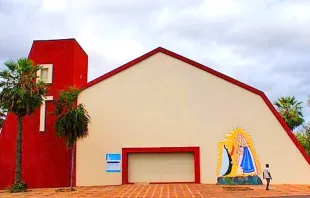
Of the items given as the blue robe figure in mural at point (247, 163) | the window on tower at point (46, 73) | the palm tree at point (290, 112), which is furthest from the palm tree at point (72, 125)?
the palm tree at point (290, 112)

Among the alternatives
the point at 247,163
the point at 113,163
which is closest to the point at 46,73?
the point at 113,163

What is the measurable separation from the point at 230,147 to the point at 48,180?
12.8m

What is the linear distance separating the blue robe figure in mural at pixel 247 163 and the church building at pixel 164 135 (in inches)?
2.6

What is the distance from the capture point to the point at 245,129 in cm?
2744

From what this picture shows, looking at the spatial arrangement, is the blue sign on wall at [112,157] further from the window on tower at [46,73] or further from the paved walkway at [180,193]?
the window on tower at [46,73]

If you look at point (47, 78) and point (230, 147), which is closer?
point (230, 147)

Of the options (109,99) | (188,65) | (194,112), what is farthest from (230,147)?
(109,99)

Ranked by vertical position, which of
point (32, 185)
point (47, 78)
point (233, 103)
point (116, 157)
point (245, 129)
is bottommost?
point (32, 185)

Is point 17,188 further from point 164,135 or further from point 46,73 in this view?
point 164,135

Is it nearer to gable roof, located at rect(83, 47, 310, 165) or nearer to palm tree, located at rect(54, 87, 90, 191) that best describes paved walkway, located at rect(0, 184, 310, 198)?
palm tree, located at rect(54, 87, 90, 191)

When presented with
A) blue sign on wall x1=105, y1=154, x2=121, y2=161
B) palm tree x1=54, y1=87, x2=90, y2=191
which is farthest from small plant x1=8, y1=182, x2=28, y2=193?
blue sign on wall x1=105, y1=154, x2=121, y2=161

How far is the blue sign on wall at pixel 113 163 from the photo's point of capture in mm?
27672

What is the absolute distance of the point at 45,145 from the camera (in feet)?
92.9

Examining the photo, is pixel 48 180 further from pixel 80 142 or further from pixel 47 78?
pixel 47 78
